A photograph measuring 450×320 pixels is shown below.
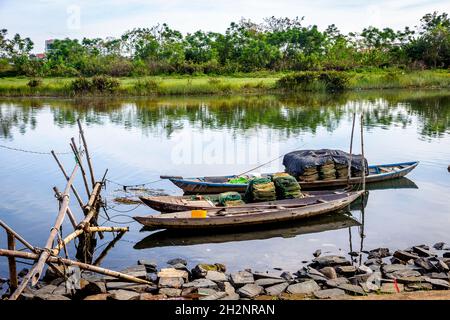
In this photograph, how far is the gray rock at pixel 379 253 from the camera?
443 inches

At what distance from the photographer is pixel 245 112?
124 feet

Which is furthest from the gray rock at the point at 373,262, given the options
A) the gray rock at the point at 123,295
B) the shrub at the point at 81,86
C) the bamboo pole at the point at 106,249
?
the shrub at the point at 81,86

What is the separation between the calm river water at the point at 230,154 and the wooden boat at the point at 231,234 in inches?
1.2

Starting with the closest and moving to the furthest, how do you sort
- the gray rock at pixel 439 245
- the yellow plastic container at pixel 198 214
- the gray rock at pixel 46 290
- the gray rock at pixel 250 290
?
the gray rock at pixel 250 290 → the gray rock at pixel 46 290 → the gray rock at pixel 439 245 → the yellow plastic container at pixel 198 214

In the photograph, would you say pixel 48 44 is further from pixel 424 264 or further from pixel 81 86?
pixel 424 264

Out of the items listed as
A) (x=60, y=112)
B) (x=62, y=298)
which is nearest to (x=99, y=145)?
(x=60, y=112)

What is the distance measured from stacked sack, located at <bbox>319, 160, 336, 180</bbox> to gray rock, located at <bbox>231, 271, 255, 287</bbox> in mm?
8110

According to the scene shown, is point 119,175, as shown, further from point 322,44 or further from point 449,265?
point 322,44

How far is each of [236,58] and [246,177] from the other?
52.3m

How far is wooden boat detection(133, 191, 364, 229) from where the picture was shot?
12.9 m

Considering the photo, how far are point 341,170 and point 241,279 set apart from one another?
8.94 m

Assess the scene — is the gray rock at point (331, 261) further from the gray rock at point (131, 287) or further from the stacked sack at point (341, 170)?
the stacked sack at point (341, 170)

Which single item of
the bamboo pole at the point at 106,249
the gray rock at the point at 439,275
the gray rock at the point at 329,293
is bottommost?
the bamboo pole at the point at 106,249

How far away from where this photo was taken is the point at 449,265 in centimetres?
→ 1028
